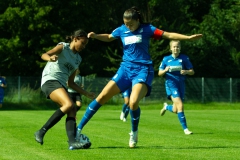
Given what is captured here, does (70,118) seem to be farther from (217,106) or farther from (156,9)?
(156,9)

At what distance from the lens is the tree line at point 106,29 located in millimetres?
41469

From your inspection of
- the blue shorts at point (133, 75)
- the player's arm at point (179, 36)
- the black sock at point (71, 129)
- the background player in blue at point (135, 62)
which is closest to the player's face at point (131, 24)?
the background player in blue at point (135, 62)

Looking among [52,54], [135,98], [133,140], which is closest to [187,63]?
[135,98]

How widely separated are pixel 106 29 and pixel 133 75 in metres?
35.3

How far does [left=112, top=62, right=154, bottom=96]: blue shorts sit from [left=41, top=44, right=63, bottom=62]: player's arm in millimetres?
1259

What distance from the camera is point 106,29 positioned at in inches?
1780

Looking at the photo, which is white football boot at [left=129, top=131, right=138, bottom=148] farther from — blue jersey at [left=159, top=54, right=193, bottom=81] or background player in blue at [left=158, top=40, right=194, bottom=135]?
blue jersey at [left=159, top=54, right=193, bottom=81]

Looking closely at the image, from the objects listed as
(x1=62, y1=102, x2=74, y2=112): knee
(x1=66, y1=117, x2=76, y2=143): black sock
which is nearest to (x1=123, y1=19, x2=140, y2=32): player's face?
(x1=62, y1=102, x2=74, y2=112): knee

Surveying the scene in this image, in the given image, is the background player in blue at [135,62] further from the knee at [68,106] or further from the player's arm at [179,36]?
the knee at [68,106]

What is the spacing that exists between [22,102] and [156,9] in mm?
15632

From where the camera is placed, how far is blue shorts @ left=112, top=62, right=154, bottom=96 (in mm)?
10086

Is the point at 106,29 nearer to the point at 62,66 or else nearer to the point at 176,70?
the point at 176,70

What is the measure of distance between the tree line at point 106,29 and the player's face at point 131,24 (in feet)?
102

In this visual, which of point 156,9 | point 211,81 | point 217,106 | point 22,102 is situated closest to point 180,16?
point 156,9
